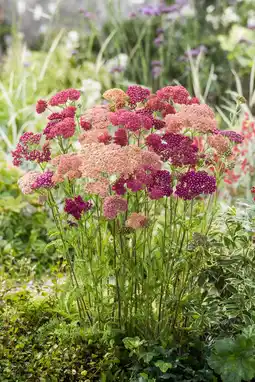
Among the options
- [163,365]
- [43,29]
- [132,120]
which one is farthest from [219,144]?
[43,29]

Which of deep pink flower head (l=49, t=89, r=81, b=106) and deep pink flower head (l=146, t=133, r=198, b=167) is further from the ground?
deep pink flower head (l=49, t=89, r=81, b=106)

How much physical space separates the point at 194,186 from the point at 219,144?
23cm

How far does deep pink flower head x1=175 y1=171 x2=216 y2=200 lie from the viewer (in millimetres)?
2316

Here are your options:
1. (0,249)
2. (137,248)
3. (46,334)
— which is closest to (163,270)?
(137,248)

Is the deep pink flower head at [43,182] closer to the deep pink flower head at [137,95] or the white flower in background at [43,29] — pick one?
the deep pink flower head at [137,95]

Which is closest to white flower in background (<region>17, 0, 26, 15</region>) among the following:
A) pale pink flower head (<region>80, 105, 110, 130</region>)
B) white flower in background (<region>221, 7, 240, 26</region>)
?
white flower in background (<region>221, 7, 240, 26</region>)

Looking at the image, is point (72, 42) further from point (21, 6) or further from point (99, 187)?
point (99, 187)

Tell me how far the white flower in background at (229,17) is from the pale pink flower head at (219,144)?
5.79 m

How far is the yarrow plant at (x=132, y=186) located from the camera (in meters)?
2.30

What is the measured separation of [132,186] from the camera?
2.26 m

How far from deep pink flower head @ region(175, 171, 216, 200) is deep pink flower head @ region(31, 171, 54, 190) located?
0.45 m

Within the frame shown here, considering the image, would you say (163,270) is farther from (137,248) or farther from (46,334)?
(46,334)

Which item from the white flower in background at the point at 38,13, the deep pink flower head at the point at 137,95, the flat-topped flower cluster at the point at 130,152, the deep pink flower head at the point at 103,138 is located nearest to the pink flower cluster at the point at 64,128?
the flat-topped flower cluster at the point at 130,152

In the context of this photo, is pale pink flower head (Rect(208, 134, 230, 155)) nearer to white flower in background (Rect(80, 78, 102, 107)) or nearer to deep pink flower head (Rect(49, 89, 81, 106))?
deep pink flower head (Rect(49, 89, 81, 106))
